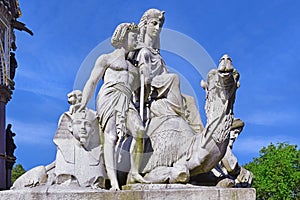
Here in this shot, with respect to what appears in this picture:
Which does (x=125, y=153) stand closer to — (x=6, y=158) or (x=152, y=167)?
(x=152, y=167)

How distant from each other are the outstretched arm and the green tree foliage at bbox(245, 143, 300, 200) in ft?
82.6

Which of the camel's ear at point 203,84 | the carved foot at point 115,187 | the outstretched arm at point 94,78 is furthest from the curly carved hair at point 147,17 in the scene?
the carved foot at point 115,187

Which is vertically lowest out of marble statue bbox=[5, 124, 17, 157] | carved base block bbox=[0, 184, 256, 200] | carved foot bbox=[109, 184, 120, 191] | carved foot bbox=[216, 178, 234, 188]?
carved base block bbox=[0, 184, 256, 200]

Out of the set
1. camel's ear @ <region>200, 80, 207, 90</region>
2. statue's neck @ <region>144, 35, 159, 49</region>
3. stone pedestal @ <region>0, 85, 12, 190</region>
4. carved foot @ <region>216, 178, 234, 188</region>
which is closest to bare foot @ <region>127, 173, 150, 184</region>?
carved foot @ <region>216, 178, 234, 188</region>

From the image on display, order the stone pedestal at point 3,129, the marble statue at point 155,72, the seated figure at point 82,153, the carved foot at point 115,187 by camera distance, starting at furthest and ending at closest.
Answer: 1. the stone pedestal at point 3,129
2. the marble statue at point 155,72
3. the seated figure at point 82,153
4. the carved foot at point 115,187

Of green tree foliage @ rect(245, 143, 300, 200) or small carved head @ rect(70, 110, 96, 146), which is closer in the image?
small carved head @ rect(70, 110, 96, 146)

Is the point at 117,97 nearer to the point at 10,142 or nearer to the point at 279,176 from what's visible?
the point at 279,176

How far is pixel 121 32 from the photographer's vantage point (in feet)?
27.9

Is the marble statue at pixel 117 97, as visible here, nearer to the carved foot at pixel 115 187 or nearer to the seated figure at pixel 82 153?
the carved foot at pixel 115 187

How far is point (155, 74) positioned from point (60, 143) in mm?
1872

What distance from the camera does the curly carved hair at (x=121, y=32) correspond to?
850 centimetres

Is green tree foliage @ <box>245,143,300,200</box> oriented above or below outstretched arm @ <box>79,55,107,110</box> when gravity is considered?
above

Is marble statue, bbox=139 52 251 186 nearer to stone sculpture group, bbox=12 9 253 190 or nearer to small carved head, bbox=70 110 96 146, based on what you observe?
stone sculpture group, bbox=12 9 253 190

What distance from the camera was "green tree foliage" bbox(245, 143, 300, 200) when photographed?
1266 inches
